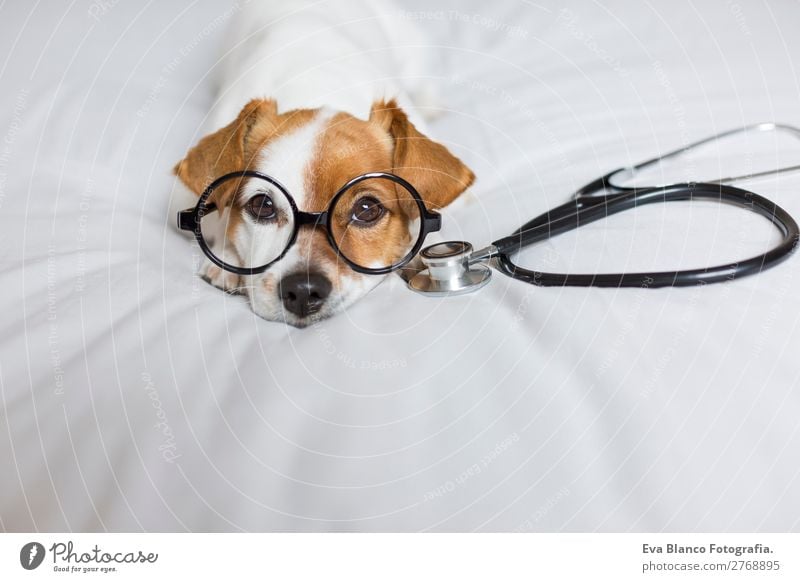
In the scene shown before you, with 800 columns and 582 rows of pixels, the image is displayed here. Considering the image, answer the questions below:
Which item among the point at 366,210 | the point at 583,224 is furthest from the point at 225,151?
the point at 583,224

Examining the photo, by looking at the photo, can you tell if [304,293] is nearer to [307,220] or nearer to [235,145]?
[307,220]

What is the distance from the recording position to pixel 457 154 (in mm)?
1257

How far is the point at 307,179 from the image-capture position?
1038 millimetres

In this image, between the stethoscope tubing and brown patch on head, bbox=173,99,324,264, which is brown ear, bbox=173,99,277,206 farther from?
the stethoscope tubing

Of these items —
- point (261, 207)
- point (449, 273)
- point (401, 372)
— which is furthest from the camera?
point (261, 207)

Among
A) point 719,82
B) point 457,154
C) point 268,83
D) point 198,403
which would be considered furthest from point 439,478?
point 719,82

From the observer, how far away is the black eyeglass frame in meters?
0.92

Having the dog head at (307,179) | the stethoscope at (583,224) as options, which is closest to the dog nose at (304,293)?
the dog head at (307,179)

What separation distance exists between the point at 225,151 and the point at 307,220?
23 centimetres

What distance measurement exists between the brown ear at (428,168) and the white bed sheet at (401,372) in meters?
0.04

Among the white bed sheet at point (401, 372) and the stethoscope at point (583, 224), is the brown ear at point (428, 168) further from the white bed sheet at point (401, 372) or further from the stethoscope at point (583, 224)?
the stethoscope at point (583, 224)

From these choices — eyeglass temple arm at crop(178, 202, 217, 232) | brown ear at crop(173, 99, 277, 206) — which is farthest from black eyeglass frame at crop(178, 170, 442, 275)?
brown ear at crop(173, 99, 277, 206)

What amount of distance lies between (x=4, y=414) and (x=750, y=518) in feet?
2.34

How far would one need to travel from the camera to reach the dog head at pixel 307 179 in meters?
0.95
